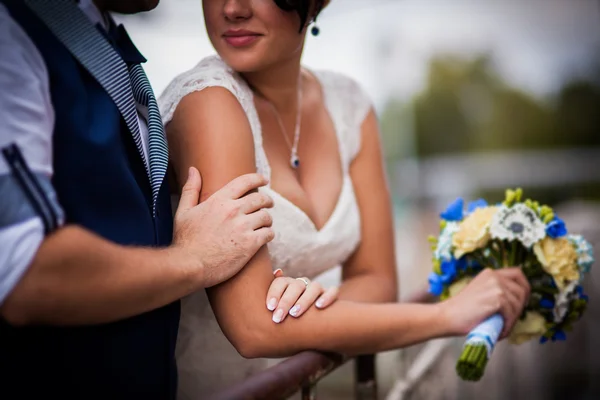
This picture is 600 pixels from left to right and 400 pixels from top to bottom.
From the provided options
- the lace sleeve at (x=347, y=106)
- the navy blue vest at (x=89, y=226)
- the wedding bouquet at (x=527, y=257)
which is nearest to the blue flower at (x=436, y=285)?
the wedding bouquet at (x=527, y=257)

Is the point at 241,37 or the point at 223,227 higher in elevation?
the point at 241,37

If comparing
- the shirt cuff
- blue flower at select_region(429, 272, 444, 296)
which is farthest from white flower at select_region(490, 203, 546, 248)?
the shirt cuff

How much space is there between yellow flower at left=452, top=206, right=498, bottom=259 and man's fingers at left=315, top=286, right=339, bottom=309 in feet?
1.83

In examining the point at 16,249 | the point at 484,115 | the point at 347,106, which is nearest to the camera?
the point at 16,249

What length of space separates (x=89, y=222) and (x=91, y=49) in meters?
0.34

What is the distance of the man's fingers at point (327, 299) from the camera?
1.52 m

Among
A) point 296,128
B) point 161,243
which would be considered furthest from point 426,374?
point 161,243

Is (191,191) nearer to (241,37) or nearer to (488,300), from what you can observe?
(241,37)

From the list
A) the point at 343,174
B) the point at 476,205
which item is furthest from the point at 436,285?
the point at 343,174

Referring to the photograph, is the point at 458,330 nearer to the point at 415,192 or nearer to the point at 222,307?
the point at 222,307

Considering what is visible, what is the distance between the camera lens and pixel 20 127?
976mm

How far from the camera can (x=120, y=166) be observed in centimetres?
120

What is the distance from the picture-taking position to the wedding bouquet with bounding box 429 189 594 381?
1905 mm

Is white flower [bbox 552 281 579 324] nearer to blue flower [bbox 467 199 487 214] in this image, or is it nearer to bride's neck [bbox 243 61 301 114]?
blue flower [bbox 467 199 487 214]
